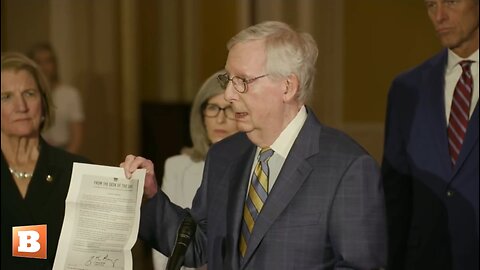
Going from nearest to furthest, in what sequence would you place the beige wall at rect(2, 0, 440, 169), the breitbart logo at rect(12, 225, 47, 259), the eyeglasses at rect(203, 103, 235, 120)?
the breitbart logo at rect(12, 225, 47, 259) < the eyeglasses at rect(203, 103, 235, 120) < the beige wall at rect(2, 0, 440, 169)

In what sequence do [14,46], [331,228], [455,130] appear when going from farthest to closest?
[14,46] → [455,130] → [331,228]

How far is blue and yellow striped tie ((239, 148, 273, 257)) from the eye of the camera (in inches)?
86.1

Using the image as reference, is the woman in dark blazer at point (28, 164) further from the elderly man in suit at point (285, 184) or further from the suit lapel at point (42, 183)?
the elderly man in suit at point (285, 184)

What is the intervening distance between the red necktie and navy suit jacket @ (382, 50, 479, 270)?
30 mm

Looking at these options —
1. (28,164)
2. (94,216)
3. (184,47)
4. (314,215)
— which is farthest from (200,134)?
(184,47)

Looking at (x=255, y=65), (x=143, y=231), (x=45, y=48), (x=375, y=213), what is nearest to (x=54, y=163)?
(x=143, y=231)

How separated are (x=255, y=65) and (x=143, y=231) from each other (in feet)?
1.89

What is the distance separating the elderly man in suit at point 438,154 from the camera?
2.99 meters

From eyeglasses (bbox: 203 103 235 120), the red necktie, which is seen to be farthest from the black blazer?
the red necktie

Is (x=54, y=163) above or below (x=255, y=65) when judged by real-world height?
below

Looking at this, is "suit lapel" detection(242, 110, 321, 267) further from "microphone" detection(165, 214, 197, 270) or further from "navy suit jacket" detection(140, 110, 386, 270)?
"microphone" detection(165, 214, 197, 270)

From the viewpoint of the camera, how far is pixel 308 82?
2.17 metres

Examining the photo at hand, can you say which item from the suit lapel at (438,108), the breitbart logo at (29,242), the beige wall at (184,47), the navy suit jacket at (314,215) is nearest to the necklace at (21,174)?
the breitbart logo at (29,242)

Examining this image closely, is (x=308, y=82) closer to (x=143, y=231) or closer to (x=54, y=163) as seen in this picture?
(x=143, y=231)
